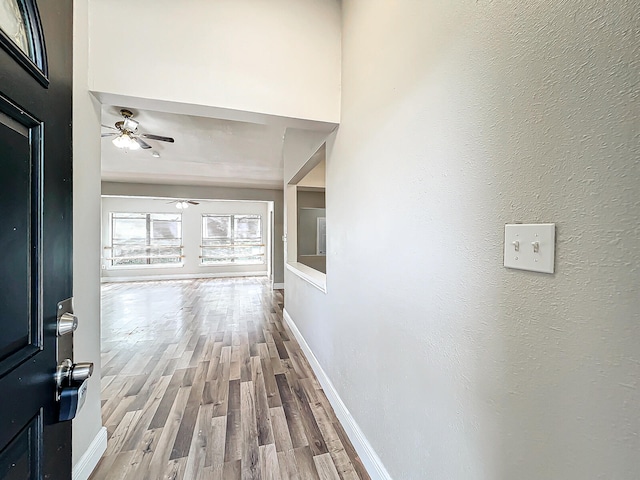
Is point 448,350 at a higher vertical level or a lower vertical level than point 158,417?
higher

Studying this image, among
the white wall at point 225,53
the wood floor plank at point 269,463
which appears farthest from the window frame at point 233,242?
the wood floor plank at point 269,463

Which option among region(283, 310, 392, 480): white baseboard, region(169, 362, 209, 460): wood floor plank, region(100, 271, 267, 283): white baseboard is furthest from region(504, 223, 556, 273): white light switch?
region(100, 271, 267, 283): white baseboard

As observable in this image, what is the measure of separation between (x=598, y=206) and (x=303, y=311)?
8.90 ft

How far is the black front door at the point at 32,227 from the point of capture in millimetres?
500

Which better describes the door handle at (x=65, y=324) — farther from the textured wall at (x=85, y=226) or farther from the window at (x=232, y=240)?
the window at (x=232, y=240)

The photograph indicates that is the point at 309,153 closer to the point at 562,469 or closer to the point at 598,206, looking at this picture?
the point at 598,206

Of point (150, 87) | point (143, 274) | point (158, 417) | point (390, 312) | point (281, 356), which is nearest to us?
point (390, 312)

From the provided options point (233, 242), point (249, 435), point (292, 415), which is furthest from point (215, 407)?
point (233, 242)

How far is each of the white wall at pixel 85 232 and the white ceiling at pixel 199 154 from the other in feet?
3.69

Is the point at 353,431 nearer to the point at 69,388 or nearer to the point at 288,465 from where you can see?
the point at 288,465

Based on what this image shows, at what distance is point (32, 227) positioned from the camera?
0.58 m

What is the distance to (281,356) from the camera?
2.84 meters

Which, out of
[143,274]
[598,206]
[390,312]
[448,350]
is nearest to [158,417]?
[390,312]

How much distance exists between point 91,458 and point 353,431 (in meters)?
1.42
